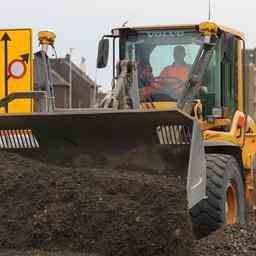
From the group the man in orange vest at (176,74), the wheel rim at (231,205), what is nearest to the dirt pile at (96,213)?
the wheel rim at (231,205)

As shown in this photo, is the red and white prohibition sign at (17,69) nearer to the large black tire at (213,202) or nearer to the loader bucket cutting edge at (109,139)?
the loader bucket cutting edge at (109,139)

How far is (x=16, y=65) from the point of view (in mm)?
9227

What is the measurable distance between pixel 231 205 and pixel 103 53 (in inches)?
96.0

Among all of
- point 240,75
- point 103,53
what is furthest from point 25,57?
point 240,75

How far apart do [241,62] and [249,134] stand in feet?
3.15

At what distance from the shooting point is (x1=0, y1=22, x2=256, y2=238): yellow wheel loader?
637cm

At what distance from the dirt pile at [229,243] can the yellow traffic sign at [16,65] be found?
3629mm

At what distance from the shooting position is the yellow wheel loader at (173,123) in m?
6.37

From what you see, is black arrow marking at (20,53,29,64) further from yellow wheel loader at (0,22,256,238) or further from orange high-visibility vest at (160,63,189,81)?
orange high-visibility vest at (160,63,189,81)

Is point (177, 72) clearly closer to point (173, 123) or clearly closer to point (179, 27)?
point (179, 27)

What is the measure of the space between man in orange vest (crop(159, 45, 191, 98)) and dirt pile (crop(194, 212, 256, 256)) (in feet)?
6.65

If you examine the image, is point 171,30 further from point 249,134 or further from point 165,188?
point 165,188

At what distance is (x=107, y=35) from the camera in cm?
873

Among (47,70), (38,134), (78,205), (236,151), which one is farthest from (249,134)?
(78,205)
